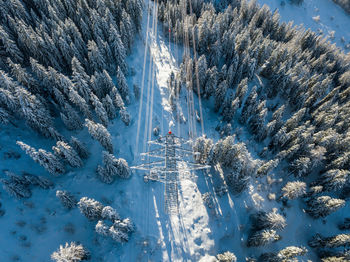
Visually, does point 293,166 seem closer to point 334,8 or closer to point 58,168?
point 58,168

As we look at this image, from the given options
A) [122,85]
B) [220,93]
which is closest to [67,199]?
[122,85]

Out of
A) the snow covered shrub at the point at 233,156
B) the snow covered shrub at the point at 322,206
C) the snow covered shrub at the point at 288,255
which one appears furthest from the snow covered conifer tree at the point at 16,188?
the snow covered shrub at the point at 322,206

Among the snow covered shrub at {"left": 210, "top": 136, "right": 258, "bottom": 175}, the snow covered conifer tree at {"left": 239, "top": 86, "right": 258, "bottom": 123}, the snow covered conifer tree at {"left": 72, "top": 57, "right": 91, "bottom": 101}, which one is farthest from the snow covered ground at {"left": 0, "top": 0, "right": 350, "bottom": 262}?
the snow covered conifer tree at {"left": 239, "top": 86, "right": 258, "bottom": 123}

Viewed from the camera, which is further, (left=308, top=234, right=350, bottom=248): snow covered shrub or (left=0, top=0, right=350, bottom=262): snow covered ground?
(left=308, top=234, right=350, bottom=248): snow covered shrub

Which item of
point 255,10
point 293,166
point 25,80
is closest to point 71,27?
point 25,80

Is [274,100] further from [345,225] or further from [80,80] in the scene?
[80,80]

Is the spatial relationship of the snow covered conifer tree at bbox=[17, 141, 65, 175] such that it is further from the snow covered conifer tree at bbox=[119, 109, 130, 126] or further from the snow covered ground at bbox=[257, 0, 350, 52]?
the snow covered ground at bbox=[257, 0, 350, 52]
